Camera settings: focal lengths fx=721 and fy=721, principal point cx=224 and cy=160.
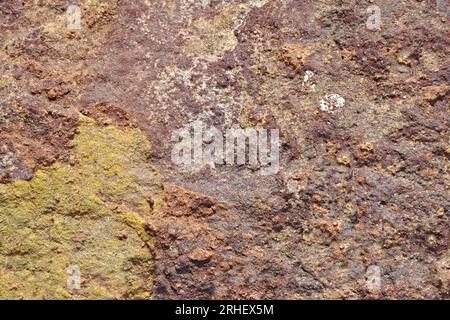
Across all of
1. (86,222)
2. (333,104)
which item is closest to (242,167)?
(333,104)

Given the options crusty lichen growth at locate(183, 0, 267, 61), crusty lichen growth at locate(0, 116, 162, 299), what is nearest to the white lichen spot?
crusty lichen growth at locate(183, 0, 267, 61)

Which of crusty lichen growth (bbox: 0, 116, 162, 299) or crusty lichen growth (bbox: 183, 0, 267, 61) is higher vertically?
crusty lichen growth (bbox: 183, 0, 267, 61)

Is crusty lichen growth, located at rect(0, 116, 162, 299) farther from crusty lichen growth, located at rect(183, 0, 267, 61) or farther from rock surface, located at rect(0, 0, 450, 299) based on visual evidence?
crusty lichen growth, located at rect(183, 0, 267, 61)

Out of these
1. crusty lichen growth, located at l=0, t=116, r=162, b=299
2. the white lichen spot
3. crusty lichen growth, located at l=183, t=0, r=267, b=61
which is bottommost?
crusty lichen growth, located at l=0, t=116, r=162, b=299

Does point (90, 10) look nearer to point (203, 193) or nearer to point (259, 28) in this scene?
point (259, 28)

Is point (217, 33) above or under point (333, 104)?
above

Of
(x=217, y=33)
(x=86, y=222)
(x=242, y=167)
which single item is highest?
(x=217, y=33)

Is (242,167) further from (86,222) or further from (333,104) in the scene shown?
(86,222)

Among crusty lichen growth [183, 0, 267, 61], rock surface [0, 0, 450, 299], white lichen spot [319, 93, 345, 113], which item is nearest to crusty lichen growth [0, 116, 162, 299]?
rock surface [0, 0, 450, 299]
